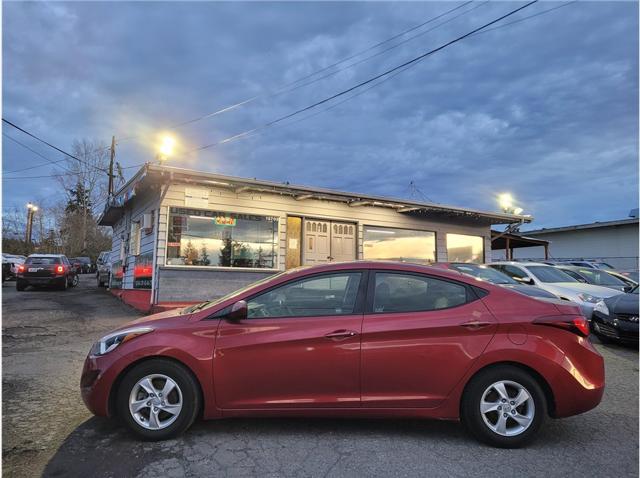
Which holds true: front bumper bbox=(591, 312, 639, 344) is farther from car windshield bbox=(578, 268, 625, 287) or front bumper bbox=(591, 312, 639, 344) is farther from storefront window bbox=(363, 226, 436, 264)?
storefront window bbox=(363, 226, 436, 264)

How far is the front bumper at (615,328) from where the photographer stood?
7484 millimetres

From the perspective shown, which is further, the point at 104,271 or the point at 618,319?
the point at 104,271

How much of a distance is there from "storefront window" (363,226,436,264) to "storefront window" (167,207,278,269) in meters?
3.53

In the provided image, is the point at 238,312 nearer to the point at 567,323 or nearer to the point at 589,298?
the point at 567,323

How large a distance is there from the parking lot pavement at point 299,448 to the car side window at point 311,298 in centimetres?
103

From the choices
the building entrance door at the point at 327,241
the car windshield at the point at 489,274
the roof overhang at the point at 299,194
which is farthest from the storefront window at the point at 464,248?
the car windshield at the point at 489,274

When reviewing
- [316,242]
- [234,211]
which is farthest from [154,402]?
[316,242]

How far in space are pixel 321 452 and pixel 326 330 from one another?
92cm

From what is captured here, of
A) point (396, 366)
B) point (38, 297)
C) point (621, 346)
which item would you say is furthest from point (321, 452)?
point (38, 297)

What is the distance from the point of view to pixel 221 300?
153 inches

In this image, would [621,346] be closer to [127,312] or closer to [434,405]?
[434,405]

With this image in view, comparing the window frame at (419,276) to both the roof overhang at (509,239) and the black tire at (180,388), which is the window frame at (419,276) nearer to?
the black tire at (180,388)

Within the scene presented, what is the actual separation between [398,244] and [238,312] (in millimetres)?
12097

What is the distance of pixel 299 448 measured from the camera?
3.40 meters
